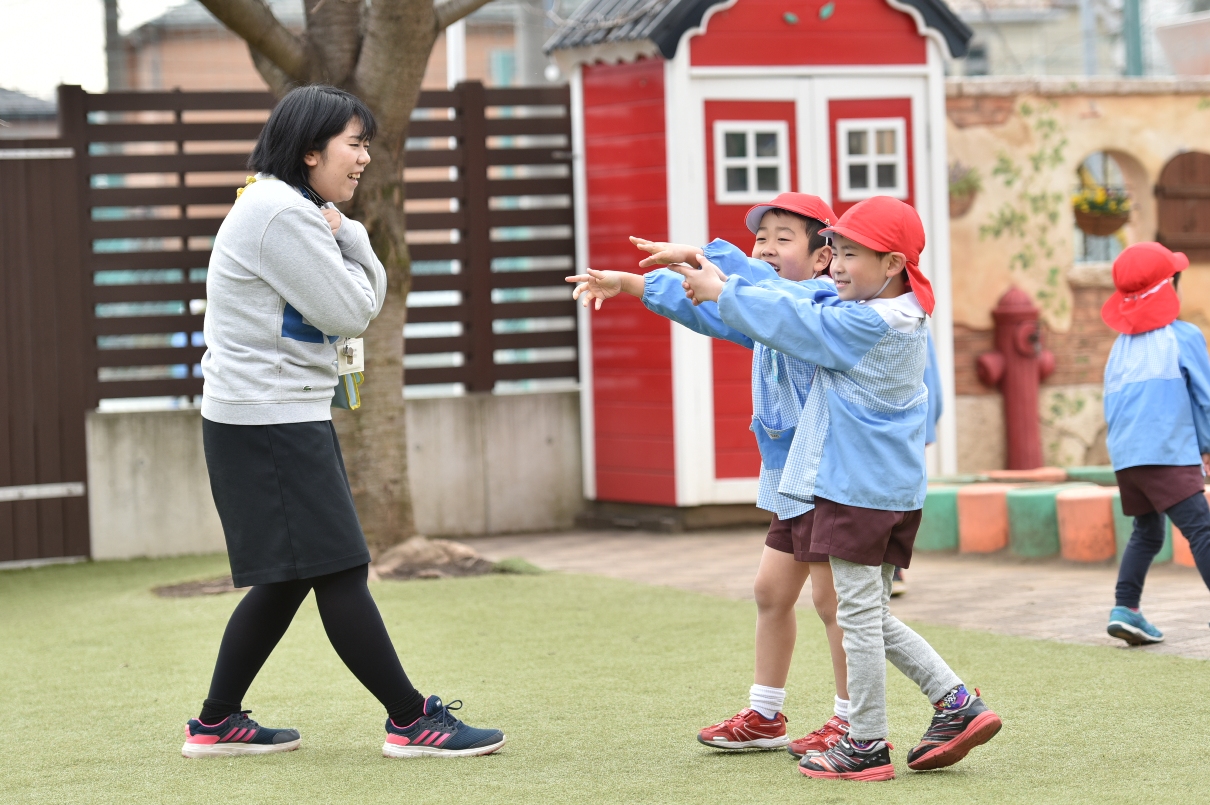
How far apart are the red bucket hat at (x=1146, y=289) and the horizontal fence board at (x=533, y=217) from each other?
15.3ft

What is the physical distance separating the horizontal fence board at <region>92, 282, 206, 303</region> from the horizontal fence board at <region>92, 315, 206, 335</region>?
Result: 0.38 feet

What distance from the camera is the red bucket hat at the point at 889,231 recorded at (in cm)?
361

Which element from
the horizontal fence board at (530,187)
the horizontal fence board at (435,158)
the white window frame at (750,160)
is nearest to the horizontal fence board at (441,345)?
the horizontal fence board at (530,187)

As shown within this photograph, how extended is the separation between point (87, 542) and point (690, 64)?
454 centimetres

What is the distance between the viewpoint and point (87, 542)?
8773mm

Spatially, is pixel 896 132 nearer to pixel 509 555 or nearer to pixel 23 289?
pixel 509 555

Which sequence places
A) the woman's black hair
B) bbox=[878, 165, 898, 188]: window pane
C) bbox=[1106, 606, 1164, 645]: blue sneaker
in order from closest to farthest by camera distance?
the woman's black hair < bbox=[1106, 606, 1164, 645]: blue sneaker < bbox=[878, 165, 898, 188]: window pane

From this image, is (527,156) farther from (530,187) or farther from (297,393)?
(297,393)

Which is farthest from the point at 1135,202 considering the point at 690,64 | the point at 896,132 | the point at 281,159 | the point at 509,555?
the point at 281,159

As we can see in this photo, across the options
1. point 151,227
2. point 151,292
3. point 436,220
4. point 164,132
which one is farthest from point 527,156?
point 151,292

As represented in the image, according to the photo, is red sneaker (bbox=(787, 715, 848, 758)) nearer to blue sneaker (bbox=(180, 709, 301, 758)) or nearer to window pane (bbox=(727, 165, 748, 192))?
blue sneaker (bbox=(180, 709, 301, 758))

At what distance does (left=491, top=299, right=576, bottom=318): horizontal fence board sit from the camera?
956 cm

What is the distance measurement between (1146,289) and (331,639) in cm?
328

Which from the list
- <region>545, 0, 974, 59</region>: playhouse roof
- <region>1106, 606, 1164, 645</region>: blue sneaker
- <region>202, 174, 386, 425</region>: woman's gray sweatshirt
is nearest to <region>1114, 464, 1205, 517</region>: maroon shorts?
<region>1106, 606, 1164, 645</region>: blue sneaker
